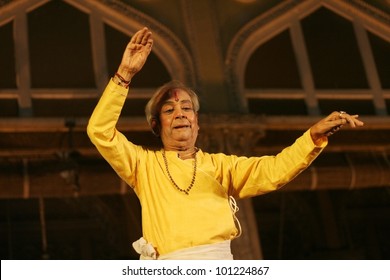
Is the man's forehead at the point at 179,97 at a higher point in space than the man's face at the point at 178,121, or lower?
higher

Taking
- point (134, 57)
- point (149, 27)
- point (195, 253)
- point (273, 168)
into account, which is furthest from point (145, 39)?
point (149, 27)

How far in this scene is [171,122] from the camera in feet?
8.05

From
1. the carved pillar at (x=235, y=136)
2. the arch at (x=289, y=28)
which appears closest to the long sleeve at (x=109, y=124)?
the carved pillar at (x=235, y=136)

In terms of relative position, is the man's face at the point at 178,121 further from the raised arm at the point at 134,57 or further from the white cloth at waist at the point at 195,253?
the white cloth at waist at the point at 195,253

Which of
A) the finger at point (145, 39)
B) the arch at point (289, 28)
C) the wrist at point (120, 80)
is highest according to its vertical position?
the arch at point (289, 28)

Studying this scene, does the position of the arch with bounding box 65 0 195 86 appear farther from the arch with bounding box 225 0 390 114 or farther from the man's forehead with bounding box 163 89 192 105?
the man's forehead with bounding box 163 89 192 105

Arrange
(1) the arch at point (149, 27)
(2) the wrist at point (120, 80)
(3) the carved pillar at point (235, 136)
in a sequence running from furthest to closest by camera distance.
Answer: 1. (1) the arch at point (149, 27)
2. (3) the carved pillar at point (235, 136)
3. (2) the wrist at point (120, 80)

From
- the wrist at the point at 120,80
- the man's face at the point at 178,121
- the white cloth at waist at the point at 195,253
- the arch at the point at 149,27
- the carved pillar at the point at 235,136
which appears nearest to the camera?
the white cloth at waist at the point at 195,253

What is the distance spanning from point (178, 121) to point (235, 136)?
329 cm

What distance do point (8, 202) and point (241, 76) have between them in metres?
4.43

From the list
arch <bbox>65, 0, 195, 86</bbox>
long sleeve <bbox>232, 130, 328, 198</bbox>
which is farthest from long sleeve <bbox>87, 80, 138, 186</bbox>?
arch <bbox>65, 0, 195, 86</bbox>

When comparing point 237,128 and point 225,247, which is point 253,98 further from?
point 225,247

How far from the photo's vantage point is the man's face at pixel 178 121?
2.45 meters

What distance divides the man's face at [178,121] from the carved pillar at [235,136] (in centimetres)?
310
